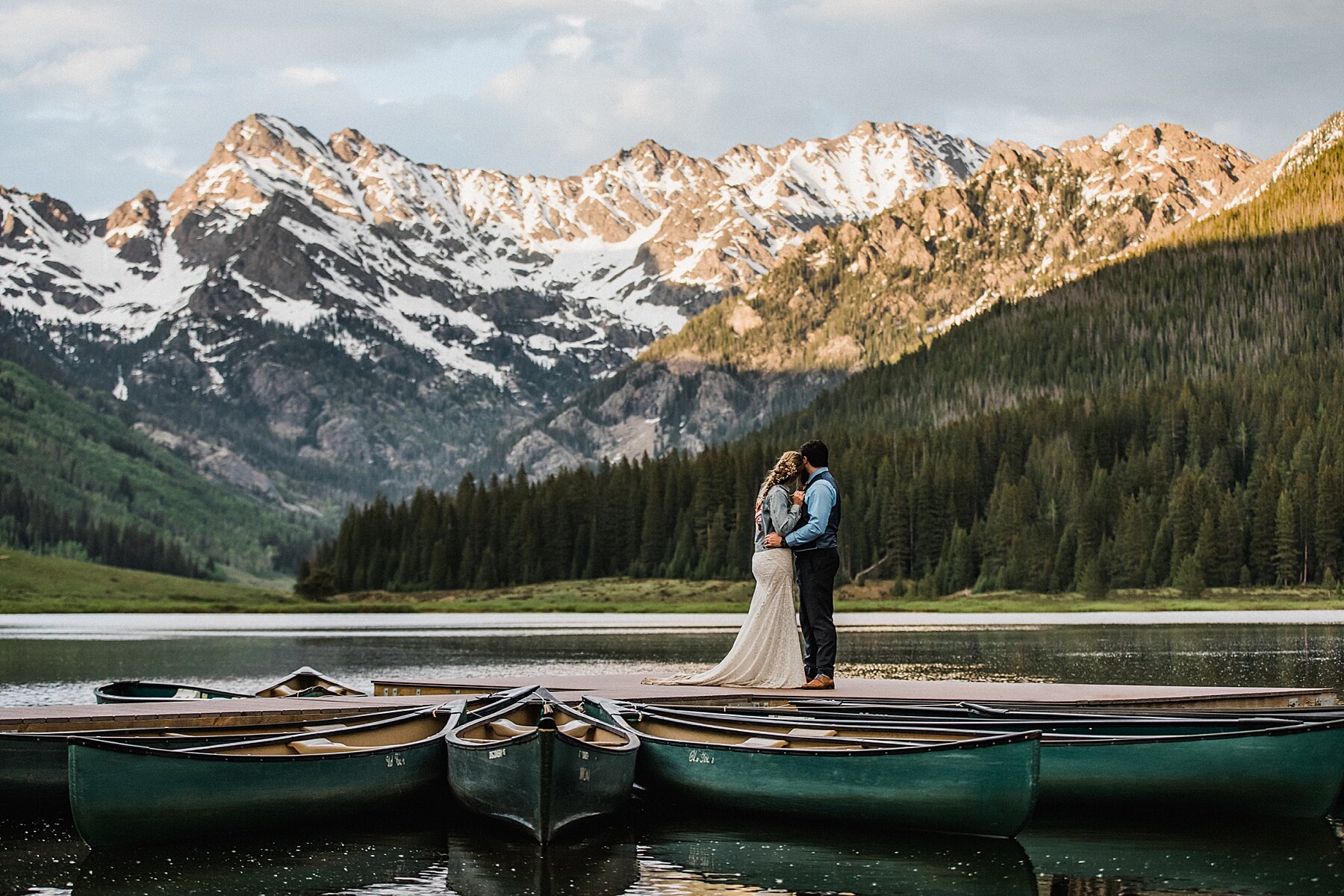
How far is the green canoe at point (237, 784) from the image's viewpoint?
22.7m

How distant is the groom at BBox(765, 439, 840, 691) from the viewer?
29344mm

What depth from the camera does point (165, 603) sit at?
19475 cm

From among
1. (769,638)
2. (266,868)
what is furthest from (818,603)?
(266,868)

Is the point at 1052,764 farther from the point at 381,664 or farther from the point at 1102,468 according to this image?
the point at 1102,468

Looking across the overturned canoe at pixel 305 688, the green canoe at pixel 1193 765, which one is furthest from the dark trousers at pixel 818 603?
the overturned canoe at pixel 305 688

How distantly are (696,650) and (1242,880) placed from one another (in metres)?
54.8

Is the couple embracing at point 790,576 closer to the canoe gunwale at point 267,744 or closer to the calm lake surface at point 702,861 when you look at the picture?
the calm lake surface at point 702,861

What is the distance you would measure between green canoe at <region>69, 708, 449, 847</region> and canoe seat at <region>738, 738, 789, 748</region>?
5284mm

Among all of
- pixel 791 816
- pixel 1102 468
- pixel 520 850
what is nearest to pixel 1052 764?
pixel 791 816

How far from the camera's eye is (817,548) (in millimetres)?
29578

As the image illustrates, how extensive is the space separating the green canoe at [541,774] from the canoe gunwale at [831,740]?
1065 millimetres

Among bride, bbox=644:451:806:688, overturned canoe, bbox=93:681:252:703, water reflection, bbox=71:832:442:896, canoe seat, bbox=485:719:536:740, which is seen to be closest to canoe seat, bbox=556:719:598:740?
canoe seat, bbox=485:719:536:740

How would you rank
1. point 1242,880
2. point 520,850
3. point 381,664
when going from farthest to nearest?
point 381,664 < point 520,850 < point 1242,880

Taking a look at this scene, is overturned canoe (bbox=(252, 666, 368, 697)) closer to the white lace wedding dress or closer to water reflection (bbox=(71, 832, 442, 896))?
the white lace wedding dress
